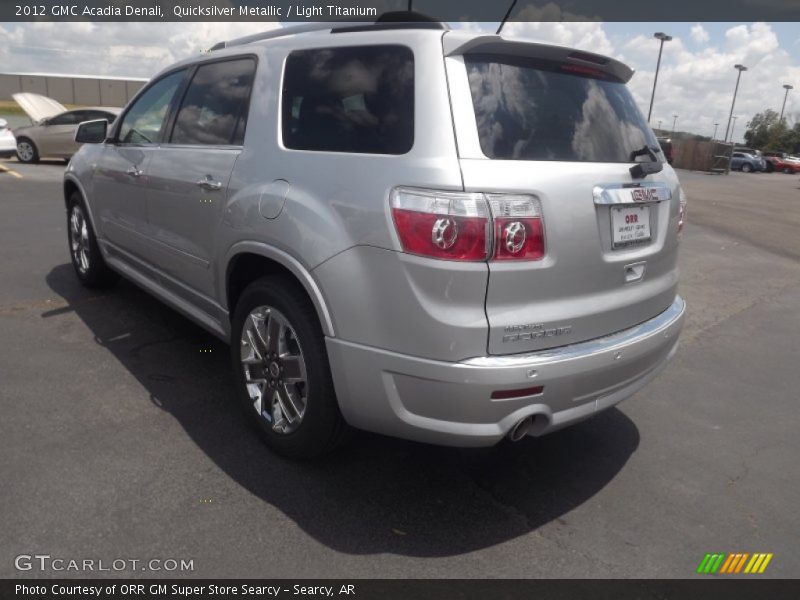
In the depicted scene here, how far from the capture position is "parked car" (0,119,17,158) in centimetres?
1482

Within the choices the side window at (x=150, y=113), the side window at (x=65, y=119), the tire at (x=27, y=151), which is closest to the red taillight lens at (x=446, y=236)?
the side window at (x=150, y=113)

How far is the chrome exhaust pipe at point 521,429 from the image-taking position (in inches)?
101

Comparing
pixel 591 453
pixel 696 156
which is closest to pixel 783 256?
pixel 591 453

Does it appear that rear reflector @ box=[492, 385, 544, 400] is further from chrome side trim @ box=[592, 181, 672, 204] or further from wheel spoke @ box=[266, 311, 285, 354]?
wheel spoke @ box=[266, 311, 285, 354]

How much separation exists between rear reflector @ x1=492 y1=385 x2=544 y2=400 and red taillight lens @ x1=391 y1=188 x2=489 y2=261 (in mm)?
497

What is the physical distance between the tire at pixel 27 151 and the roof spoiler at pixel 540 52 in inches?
654

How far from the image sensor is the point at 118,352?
173 inches

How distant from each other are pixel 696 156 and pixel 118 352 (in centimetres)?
4193

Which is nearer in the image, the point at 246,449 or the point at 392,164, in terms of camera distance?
the point at 392,164

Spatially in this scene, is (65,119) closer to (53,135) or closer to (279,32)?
(53,135)

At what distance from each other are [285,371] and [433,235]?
108 cm

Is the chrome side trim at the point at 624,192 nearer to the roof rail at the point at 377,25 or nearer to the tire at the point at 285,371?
the roof rail at the point at 377,25

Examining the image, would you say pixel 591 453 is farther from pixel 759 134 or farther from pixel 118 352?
pixel 759 134

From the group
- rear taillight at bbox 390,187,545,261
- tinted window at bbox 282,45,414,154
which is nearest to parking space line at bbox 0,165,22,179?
tinted window at bbox 282,45,414,154
